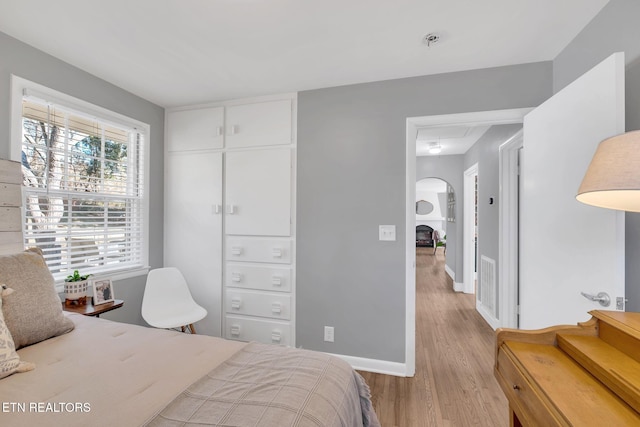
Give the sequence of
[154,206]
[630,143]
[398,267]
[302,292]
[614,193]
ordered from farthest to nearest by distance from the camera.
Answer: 1. [154,206]
2. [302,292]
3. [398,267]
4. [614,193]
5. [630,143]

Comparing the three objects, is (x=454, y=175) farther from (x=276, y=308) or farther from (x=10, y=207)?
(x=10, y=207)

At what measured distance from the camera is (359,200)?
2387 mm

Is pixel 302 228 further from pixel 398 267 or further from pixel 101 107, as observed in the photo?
pixel 101 107

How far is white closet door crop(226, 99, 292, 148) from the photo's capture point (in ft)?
8.38

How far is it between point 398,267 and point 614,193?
143 cm

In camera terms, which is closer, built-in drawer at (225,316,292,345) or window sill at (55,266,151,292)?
window sill at (55,266,151,292)

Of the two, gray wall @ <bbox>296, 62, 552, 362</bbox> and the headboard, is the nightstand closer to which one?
the headboard

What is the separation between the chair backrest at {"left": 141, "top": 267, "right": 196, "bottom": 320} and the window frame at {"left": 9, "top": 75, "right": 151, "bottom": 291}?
0.27 metres

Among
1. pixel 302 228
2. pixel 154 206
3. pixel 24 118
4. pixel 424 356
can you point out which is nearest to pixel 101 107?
pixel 24 118

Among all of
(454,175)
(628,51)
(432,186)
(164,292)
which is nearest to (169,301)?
(164,292)

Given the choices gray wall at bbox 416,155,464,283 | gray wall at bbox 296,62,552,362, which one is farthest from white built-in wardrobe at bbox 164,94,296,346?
gray wall at bbox 416,155,464,283

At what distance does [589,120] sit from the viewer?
136cm

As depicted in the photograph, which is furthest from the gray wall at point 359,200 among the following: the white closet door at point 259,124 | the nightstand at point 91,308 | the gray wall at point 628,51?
the nightstand at point 91,308

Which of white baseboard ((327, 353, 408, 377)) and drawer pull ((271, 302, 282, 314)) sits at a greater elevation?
drawer pull ((271, 302, 282, 314))
